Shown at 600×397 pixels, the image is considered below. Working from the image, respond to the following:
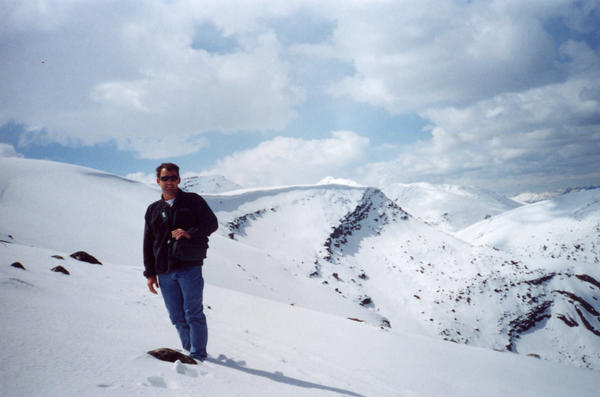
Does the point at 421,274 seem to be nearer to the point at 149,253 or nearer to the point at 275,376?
the point at 275,376

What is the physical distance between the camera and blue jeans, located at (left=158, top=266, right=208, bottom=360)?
351 centimetres

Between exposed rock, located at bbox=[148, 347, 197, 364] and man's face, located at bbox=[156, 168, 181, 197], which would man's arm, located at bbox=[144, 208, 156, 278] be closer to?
man's face, located at bbox=[156, 168, 181, 197]

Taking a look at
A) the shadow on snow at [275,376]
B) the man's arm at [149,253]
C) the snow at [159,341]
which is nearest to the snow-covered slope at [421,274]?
the snow at [159,341]

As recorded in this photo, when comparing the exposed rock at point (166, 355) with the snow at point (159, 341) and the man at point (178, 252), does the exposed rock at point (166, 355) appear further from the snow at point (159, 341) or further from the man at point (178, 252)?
the man at point (178, 252)

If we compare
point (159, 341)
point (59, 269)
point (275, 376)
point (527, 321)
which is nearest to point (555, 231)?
point (527, 321)

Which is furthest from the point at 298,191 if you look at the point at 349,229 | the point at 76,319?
the point at 76,319

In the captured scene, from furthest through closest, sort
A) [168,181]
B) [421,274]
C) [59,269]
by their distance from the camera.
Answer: [421,274] → [59,269] → [168,181]

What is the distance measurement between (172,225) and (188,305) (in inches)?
42.0

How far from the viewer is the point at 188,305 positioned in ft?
11.8

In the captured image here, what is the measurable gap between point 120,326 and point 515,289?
189ft

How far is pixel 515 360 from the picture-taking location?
8.36 meters

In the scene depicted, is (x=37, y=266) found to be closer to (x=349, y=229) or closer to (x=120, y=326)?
(x=120, y=326)

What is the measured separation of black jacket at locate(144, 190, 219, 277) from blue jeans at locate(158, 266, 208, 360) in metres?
0.14

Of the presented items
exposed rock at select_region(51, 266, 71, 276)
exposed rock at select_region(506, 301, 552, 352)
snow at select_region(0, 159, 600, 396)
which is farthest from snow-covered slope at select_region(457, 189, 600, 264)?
exposed rock at select_region(51, 266, 71, 276)
